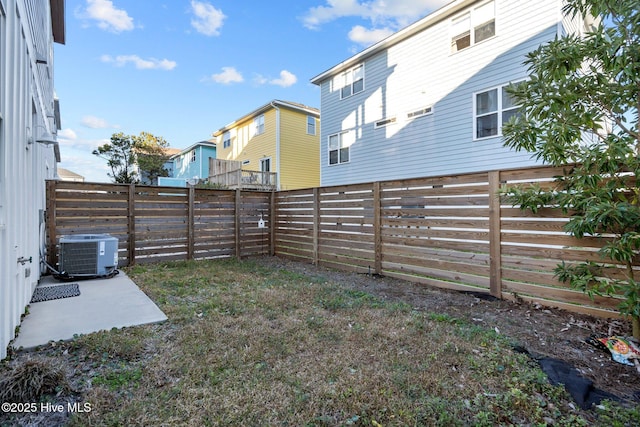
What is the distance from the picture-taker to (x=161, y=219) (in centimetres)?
668

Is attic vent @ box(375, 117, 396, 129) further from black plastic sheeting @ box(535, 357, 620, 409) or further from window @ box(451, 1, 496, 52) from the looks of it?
black plastic sheeting @ box(535, 357, 620, 409)

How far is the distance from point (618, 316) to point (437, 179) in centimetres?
259

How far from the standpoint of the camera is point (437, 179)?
4762 mm

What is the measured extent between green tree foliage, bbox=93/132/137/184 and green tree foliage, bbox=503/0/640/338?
19488 mm

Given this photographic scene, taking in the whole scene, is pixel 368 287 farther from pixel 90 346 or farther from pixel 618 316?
pixel 90 346

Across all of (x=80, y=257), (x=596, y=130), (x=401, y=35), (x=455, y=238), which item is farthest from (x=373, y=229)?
(x=401, y=35)

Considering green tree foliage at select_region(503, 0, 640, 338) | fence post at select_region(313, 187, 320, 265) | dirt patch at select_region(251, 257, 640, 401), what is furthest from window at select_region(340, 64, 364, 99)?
green tree foliage at select_region(503, 0, 640, 338)

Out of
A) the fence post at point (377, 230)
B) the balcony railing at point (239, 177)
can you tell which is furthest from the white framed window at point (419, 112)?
the balcony railing at point (239, 177)

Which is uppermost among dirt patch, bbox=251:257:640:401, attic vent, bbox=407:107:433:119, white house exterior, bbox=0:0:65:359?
attic vent, bbox=407:107:433:119

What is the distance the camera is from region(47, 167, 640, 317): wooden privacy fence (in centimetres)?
372

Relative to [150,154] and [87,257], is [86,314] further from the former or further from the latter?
[150,154]

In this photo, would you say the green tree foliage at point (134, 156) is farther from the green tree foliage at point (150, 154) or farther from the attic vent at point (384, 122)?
the attic vent at point (384, 122)

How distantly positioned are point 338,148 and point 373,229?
21.1ft

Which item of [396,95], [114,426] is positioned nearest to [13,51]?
[114,426]
